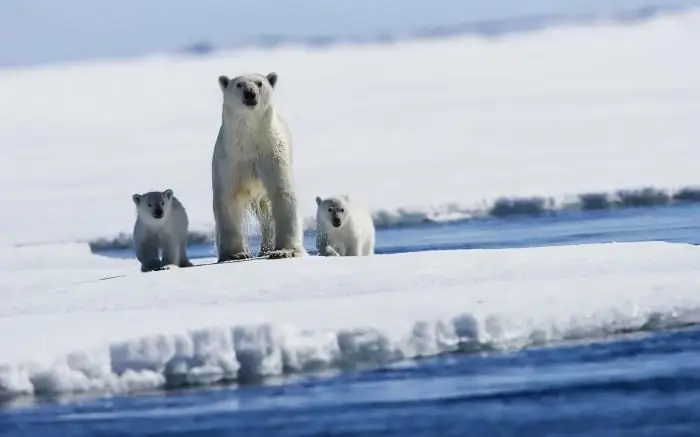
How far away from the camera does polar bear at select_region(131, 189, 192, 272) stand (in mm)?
6809

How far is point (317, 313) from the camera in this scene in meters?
5.46

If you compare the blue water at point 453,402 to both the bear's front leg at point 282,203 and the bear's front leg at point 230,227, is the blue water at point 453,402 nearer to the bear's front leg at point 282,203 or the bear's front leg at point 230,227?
the bear's front leg at point 282,203

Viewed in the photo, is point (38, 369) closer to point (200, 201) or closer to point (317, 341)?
point (317, 341)

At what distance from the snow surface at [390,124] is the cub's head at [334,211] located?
371 cm

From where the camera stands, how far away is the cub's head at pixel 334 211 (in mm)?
7496

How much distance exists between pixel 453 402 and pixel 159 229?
8.24 ft

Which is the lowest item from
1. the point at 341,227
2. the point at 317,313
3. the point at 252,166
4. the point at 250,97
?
the point at 317,313

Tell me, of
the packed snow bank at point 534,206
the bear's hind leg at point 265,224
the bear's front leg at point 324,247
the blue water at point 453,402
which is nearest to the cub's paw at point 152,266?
the bear's hind leg at point 265,224

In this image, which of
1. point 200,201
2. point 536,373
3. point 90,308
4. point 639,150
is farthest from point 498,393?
point 639,150

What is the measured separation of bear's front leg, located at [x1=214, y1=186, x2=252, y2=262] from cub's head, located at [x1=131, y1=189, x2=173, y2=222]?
0.25 m

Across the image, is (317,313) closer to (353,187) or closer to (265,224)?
(265,224)

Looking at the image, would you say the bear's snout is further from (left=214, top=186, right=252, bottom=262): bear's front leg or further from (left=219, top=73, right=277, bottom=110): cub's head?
(left=214, top=186, right=252, bottom=262): bear's front leg

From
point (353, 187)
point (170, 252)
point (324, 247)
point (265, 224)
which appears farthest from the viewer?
point (353, 187)

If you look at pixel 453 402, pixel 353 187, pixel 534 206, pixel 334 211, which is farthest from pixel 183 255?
pixel 353 187
